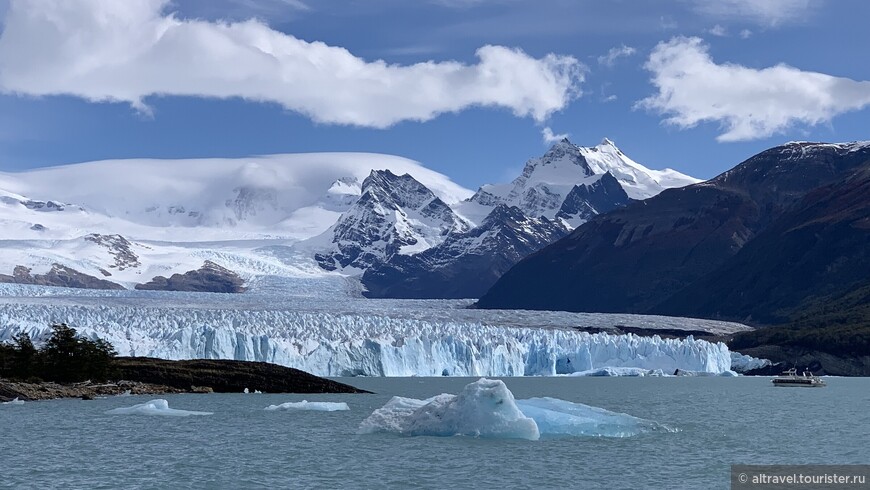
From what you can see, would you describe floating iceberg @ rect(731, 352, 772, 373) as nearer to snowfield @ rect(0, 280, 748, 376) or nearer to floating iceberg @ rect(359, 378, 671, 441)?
snowfield @ rect(0, 280, 748, 376)

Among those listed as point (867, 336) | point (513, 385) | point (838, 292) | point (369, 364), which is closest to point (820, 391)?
point (513, 385)

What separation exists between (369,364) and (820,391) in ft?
121

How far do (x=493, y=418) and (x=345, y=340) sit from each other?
194ft

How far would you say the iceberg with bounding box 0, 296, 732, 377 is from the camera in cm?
8844

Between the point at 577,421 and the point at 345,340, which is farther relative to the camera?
the point at 345,340

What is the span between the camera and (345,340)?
9519 centimetres

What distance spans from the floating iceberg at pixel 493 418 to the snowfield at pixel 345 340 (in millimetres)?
49347

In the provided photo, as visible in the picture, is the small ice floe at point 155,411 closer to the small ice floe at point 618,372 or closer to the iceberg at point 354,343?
the iceberg at point 354,343

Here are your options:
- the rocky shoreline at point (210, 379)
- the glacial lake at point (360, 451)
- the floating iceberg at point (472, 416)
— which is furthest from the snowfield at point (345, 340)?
the floating iceberg at point (472, 416)

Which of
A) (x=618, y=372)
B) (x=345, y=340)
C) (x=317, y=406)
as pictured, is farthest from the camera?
(x=618, y=372)

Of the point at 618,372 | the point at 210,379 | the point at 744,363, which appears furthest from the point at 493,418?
the point at 744,363

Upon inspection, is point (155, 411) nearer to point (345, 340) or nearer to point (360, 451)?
point (360, 451)

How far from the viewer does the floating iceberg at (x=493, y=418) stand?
3638 centimetres

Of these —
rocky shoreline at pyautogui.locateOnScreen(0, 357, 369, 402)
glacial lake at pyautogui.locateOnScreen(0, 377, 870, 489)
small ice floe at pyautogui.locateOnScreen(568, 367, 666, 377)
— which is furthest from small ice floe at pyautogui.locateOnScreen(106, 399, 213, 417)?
small ice floe at pyautogui.locateOnScreen(568, 367, 666, 377)
